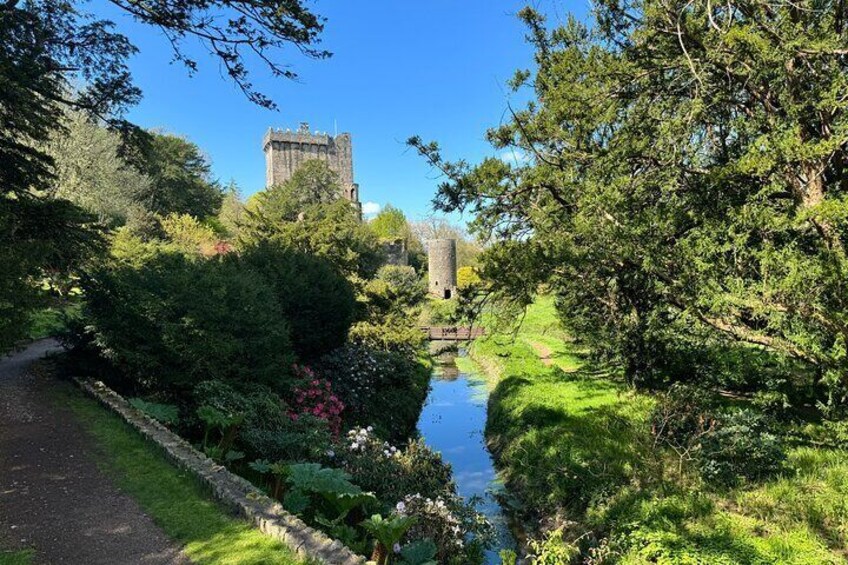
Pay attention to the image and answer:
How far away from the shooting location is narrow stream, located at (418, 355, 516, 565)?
943 centimetres

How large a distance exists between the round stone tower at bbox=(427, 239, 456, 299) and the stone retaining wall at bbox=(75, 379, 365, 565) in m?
40.5

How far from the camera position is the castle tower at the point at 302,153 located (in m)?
53.3

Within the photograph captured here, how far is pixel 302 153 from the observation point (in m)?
54.2

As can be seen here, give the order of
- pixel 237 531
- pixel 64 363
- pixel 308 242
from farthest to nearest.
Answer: pixel 308 242, pixel 64 363, pixel 237 531

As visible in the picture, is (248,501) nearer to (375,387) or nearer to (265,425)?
(265,425)

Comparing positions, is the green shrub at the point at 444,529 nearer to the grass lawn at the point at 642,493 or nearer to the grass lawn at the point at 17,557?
the grass lawn at the point at 642,493

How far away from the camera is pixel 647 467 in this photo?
827 centimetres

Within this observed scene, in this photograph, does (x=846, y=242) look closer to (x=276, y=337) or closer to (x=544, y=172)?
(x=544, y=172)

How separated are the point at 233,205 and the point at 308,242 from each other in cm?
2902

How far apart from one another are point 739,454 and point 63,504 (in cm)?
907

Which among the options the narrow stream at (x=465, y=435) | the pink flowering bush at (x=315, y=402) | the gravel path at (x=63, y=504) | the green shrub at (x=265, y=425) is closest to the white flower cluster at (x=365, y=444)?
the green shrub at (x=265, y=425)

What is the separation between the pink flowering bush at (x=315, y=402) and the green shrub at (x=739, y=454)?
259 inches

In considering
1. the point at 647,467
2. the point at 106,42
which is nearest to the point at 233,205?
the point at 106,42

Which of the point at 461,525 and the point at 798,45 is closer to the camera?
the point at 798,45
